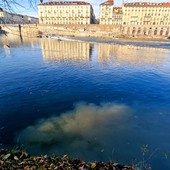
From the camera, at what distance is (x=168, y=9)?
389ft

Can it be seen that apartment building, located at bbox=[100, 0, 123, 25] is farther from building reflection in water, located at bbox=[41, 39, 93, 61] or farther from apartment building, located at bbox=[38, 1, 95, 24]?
building reflection in water, located at bbox=[41, 39, 93, 61]

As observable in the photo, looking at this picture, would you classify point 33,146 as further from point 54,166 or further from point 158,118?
point 158,118

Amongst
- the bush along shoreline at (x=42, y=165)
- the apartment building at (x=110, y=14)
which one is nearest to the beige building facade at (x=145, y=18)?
the apartment building at (x=110, y=14)

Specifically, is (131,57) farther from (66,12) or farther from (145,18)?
(66,12)

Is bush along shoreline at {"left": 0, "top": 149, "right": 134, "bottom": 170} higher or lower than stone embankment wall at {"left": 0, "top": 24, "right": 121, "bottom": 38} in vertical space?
lower

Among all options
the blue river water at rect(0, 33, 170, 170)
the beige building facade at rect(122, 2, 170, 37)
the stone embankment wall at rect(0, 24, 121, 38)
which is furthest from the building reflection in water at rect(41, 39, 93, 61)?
the beige building facade at rect(122, 2, 170, 37)

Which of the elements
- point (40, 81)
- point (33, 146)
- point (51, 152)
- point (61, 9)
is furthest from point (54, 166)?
point (61, 9)

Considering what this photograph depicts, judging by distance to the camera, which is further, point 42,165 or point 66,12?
point 66,12

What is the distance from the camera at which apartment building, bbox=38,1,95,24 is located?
Result: 14100cm

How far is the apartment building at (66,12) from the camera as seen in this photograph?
463 ft

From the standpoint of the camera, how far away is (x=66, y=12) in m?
144

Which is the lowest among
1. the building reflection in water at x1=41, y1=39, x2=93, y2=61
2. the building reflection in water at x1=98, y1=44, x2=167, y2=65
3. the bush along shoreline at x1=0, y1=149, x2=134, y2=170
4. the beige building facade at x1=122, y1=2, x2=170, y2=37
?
the building reflection in water at x1=98, y1=44, x2=167, y2=65

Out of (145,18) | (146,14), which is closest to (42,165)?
(145,18)

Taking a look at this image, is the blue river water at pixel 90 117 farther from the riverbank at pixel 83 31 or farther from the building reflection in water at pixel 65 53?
the riverbank at pixel 83 31
